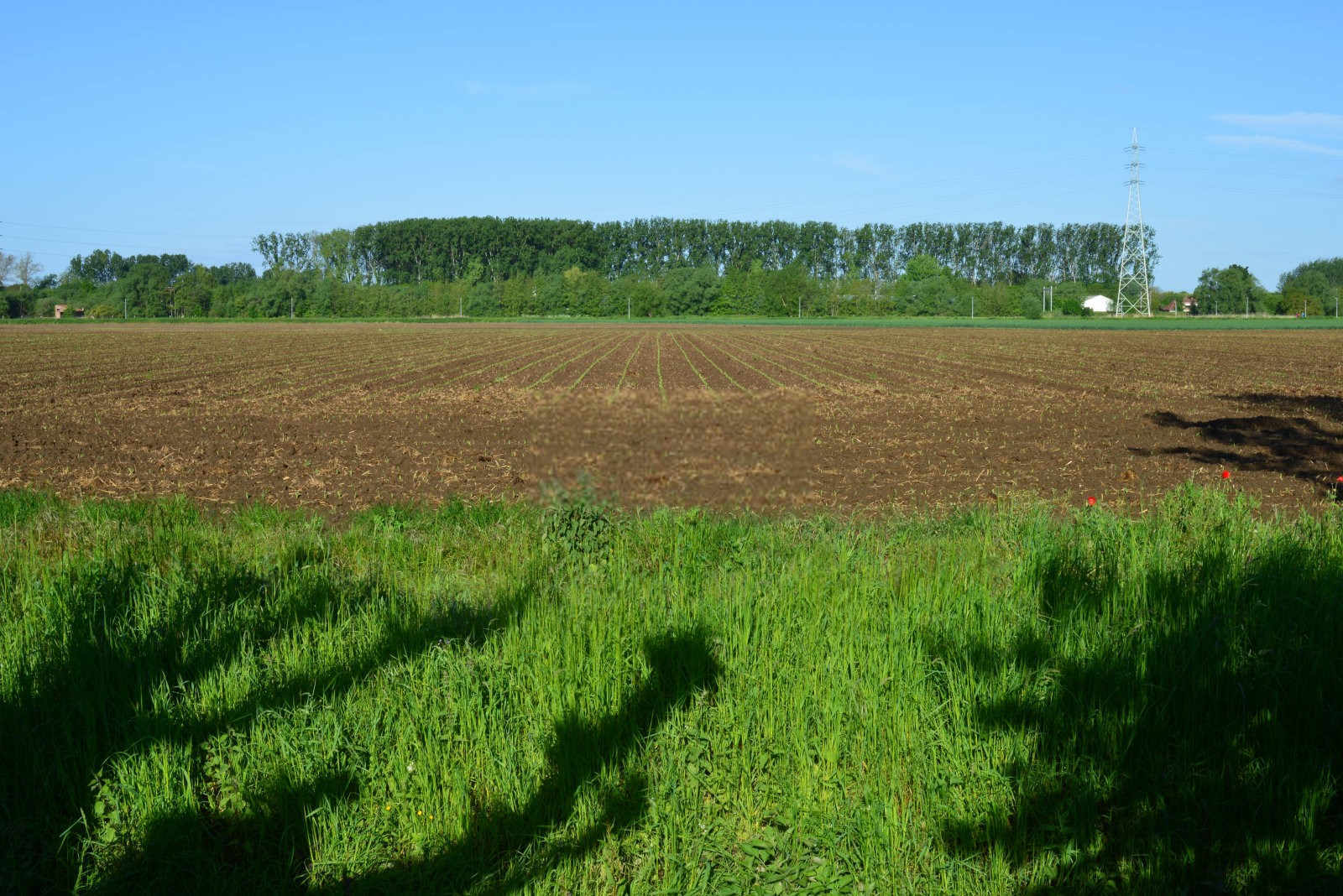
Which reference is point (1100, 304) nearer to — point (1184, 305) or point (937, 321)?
point (1184, 305)

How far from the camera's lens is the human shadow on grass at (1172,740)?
137 inches

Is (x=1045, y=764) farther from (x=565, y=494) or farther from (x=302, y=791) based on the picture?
(x=565, y=494)

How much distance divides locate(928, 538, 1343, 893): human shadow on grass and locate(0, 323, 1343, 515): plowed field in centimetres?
290

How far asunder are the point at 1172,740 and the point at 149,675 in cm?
437

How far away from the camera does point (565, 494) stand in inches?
244

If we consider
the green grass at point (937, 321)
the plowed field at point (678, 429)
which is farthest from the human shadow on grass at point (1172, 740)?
the green grass at point (937, 321)

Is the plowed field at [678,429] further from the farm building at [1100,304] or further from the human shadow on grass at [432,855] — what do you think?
the farm building at [1100,304]

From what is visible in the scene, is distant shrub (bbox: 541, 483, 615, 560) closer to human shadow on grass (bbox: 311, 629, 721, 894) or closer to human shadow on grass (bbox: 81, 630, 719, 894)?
human shadow on grass (bbox: 311, 629, 721, 894)

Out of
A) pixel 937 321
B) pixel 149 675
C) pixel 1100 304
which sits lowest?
pixel 149 675

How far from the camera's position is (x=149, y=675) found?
441cm

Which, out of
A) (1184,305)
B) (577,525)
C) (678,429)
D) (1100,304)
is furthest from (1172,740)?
(1184,305)

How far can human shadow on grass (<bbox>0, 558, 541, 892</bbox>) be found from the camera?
3.74 metres

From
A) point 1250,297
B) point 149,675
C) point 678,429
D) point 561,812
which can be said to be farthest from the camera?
point 1250,297

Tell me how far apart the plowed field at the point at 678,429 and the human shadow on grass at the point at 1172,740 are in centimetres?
290
